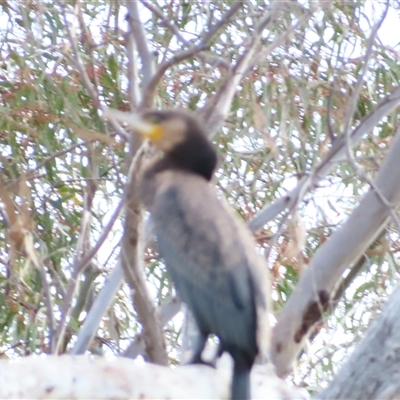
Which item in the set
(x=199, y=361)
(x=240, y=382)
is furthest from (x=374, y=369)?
(x=199, y=361)

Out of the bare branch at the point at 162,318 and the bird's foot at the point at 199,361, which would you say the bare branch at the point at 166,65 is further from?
the bare branch at the point at 162,318

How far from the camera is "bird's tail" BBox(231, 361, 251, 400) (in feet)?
6.51

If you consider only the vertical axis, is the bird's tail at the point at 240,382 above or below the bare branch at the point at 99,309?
above

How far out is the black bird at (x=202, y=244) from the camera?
2.13 m

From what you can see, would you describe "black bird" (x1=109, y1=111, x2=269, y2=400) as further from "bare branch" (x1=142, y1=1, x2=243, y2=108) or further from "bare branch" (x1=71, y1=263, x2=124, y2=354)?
"bare branch" (x1=71, y1=263, x2=124, y2=354)

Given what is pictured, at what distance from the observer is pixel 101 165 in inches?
134

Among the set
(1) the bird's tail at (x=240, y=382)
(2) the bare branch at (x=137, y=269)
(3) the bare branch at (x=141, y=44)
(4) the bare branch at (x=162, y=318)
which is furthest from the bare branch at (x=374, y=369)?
(4) the bare branch at (x=162, y=318)

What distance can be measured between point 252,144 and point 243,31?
0.47m

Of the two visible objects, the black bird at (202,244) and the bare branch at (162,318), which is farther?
the bare branch at (162,318)

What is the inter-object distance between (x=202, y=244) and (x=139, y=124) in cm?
29

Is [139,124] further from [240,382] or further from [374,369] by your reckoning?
[374,369]

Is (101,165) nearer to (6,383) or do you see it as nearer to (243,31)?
(243,31)

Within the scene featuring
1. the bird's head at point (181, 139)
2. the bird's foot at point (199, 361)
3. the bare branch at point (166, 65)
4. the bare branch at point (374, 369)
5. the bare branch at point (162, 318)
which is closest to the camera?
the bare branch at point (374, 369)

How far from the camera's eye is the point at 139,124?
2.29 metres
